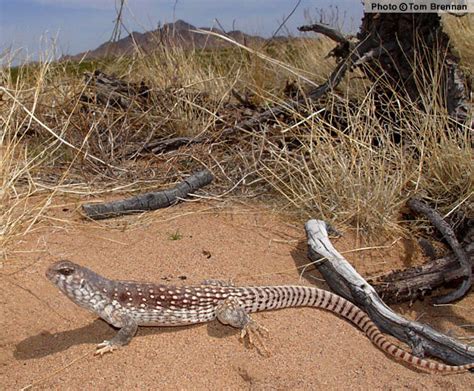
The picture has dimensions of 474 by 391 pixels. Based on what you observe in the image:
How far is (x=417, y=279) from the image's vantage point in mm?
4621

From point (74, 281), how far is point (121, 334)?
424 millimetres

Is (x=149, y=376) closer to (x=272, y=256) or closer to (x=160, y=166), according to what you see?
(x=272, y=256)

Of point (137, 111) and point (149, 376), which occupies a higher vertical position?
point (137, 111)

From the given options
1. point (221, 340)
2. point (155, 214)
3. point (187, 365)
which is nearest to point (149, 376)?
point (187, 365)

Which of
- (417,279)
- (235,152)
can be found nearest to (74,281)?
(417,279)

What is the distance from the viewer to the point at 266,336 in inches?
155

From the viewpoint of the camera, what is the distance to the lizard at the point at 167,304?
3809mm

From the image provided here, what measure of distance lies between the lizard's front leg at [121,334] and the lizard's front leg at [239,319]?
0.54m

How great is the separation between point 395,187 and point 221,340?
2.11 m

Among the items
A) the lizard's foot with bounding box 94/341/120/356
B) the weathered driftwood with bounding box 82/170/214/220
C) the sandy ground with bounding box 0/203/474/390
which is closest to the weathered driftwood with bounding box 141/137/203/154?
the weathered driftwood with bounding box 82/170/214/220

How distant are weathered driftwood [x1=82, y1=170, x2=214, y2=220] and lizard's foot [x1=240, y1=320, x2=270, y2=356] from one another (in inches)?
75.8

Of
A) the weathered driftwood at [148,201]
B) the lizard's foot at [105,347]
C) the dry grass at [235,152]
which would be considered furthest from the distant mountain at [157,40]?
the lizard's foot at [105,347]

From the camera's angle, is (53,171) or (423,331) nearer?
(423,331)

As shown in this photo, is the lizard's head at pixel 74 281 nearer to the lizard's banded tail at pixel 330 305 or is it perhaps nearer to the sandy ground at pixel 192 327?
the sandy ground at pixel 192 327
